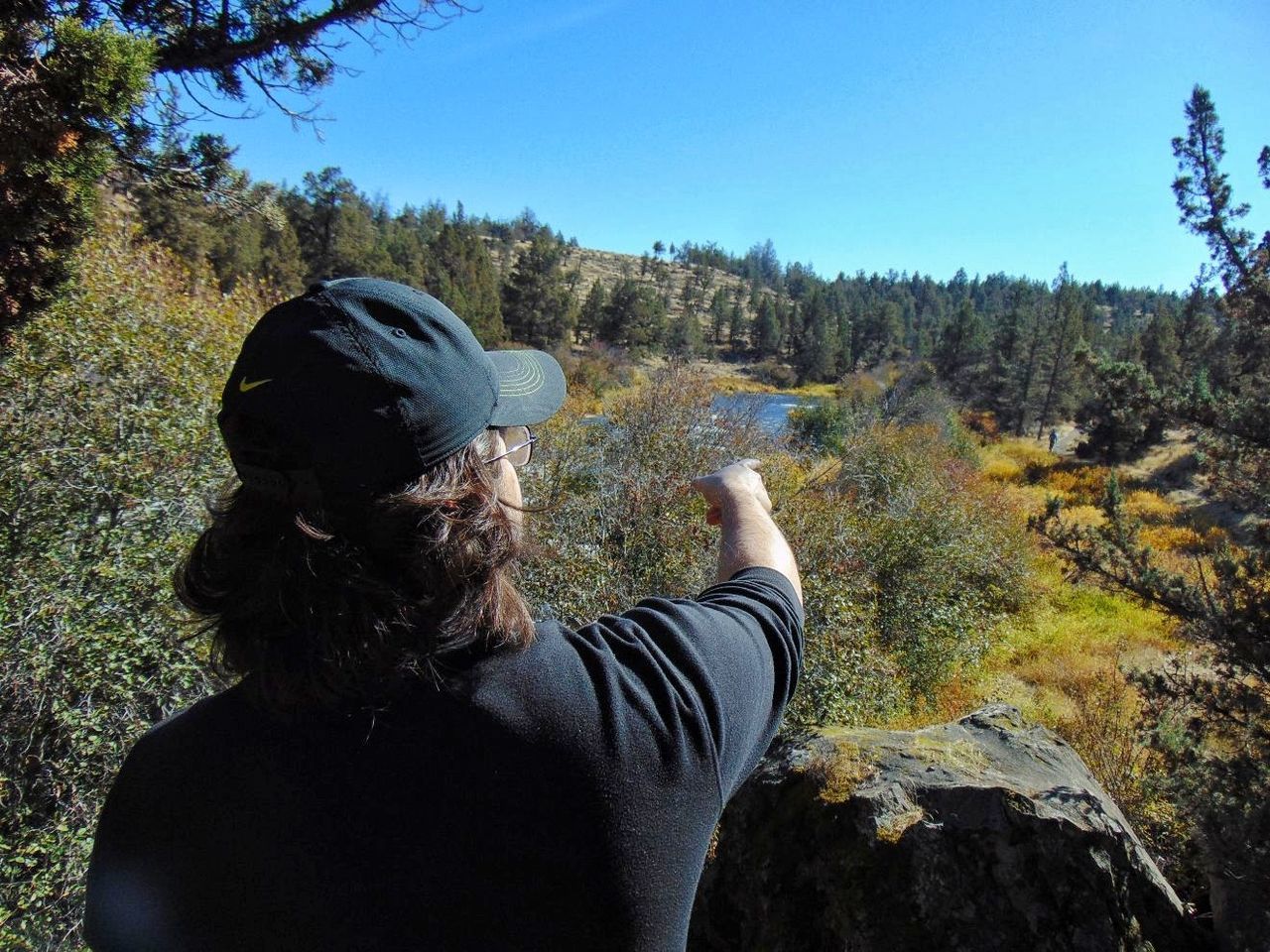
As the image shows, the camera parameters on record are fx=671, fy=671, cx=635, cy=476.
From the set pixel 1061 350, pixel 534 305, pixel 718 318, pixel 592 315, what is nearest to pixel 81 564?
pixel 534 305

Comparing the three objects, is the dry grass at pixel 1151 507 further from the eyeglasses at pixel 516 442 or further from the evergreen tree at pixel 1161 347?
the eyeglasses at pixel 516 442

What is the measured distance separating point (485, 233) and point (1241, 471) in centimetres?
13583

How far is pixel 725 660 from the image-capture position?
106 centimetres

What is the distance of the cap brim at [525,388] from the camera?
4.09 ft

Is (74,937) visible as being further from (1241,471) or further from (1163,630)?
(1163,630)

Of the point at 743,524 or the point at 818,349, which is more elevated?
the point at 818,349

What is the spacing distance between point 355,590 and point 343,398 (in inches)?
10.8

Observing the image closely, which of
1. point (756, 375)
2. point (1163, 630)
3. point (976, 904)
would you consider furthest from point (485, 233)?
point (976, 904)

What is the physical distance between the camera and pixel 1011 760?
13.2 feet

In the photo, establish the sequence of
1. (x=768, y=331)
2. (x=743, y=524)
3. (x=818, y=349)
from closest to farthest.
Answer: (x=743, y=524)
(x=818, y=349)
(x=768, y=331)

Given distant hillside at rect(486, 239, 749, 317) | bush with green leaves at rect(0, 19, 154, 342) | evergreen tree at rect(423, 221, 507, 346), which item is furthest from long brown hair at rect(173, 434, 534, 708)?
distant hillside at rect(486, 239, 749, 317)

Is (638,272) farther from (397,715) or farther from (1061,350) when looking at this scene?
(397,715)

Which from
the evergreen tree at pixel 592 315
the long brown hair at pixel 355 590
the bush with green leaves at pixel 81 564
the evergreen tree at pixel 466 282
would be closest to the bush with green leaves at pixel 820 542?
the bush with green leaves at pixel 81 564

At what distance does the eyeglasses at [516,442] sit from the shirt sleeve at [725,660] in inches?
14.6
